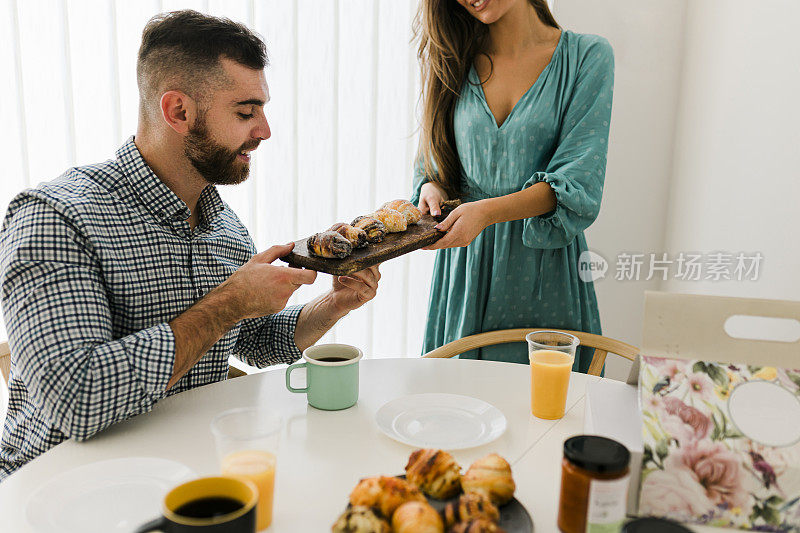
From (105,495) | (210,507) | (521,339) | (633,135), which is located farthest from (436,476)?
(633,135)

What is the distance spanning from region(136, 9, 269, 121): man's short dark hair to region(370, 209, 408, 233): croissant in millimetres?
484

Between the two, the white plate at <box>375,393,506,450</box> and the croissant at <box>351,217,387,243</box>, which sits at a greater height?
the croissant at <box>351,217,387,243</box>

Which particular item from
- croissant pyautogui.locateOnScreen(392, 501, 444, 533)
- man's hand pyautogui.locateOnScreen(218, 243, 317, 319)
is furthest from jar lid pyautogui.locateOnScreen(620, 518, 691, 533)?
man's hand pyautogui.locateOnScreen(218, 243, 317, 319)

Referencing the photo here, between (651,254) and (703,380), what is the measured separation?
201 cm

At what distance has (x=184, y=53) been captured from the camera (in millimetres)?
1287

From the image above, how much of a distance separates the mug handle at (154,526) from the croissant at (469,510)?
28 cm

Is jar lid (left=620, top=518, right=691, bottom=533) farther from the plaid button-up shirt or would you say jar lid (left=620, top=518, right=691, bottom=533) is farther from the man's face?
the man's face

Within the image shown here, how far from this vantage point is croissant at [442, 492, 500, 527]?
0.67m

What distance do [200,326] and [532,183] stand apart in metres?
0.93

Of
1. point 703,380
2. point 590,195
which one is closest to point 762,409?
point 703,380

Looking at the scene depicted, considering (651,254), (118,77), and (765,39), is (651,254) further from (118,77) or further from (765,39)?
(118,77)

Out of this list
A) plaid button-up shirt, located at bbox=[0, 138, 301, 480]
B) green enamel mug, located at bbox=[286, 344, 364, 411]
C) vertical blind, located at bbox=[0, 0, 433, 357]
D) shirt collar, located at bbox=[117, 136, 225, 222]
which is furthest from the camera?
vertical blind, located at bbox=[0, 0, 433, 357]

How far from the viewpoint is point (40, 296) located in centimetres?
101

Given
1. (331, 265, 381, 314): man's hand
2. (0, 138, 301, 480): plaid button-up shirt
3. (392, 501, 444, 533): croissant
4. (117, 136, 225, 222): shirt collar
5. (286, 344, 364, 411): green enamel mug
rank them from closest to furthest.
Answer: (392, 501, 444, 533): croissant < (0, 138, 301, 480): plaid button-up shirt < (286, 344, 364, 411): green enamel mug < (117, 136, 225, 222): shirt collar < (331, 265, 381, 314): man's hand
